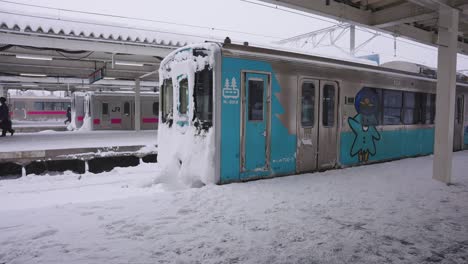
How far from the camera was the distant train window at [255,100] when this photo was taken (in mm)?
6297

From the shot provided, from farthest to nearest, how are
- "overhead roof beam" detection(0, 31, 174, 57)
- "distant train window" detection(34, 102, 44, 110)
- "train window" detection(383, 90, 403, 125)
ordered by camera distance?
"distant train window" detection(34, 102, 44, 110), "overhead roof beam" detection(0, 31, 174, 57), "train window" detection(383, 90, 403, 125)

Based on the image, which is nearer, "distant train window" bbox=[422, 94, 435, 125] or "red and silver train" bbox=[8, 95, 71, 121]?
"distant train window" bbox=[422, 94, 435, 125]

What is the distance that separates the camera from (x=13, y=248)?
332cm


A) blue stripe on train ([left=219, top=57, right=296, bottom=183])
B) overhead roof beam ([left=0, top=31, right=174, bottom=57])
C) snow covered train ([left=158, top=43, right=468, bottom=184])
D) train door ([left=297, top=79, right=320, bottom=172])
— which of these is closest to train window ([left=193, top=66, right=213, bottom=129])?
snow covered train ([left=158, top=43, right=468, bottom=184])

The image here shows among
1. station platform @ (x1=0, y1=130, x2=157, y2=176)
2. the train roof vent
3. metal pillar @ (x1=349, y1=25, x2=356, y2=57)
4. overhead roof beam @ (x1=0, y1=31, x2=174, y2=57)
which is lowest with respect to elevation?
station platform @ (x1=0, y1=130, x2=157, y2=176)

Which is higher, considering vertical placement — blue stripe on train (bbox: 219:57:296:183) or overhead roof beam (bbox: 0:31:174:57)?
overhead roof beam (bbox: 0:31:174:57)

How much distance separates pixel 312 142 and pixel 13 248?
5768 mm

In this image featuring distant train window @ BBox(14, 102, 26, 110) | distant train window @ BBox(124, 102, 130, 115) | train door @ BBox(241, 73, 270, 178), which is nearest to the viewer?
train door @ BBox(241, 73, 270, 178)

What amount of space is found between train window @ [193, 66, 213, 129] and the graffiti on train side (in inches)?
155

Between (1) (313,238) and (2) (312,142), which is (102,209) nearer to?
(1) (313,238)

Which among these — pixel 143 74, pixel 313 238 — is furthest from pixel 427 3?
pixel 143 74

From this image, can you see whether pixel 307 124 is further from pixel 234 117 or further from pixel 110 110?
pixel 110 110

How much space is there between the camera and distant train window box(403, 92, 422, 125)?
31.8ft

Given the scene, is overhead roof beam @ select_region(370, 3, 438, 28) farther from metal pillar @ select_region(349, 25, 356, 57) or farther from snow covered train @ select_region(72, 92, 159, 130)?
snow covered train @ select_region(72, 92, 159, 130)
